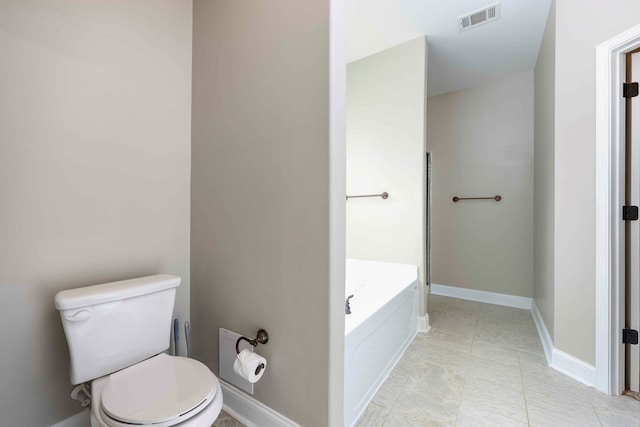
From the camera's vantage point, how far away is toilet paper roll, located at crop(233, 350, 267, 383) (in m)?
1.12

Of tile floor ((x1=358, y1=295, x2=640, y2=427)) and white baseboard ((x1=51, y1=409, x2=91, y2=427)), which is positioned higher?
white baseboard ((x1=51, y1=409, x2=91, y2=427))

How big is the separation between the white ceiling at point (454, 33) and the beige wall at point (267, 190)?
3.91 feet

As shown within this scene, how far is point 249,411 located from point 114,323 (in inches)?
29.5

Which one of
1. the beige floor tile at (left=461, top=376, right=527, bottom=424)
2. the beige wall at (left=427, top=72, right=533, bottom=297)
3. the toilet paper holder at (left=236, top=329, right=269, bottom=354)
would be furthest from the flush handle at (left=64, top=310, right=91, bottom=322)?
the beige wall at (left=427, top=72, right=533, bottom=297)

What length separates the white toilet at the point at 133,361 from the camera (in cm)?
88

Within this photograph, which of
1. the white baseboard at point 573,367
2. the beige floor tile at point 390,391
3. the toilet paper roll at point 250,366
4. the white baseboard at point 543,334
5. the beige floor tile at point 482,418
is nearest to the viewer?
the toilet paper roll at point 250,366

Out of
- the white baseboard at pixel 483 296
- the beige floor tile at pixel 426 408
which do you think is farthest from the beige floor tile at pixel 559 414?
the white baseboard at pixel 483 296

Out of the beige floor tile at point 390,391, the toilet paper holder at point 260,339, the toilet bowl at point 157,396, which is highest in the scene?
the toilet paper holder at point 260,339

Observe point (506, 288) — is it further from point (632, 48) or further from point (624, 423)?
point (632, 48)

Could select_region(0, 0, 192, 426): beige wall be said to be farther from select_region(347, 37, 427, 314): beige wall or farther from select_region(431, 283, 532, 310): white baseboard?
select_region(431, 283, 532, 310): white baseboard

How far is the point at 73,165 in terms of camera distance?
1.20m

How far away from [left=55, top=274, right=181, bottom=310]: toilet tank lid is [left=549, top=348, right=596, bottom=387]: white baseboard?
241cm

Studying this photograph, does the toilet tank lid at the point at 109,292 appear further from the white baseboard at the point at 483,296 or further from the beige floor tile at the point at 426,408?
the white baseboard at the point at 483,296

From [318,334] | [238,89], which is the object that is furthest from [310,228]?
[238,89]
